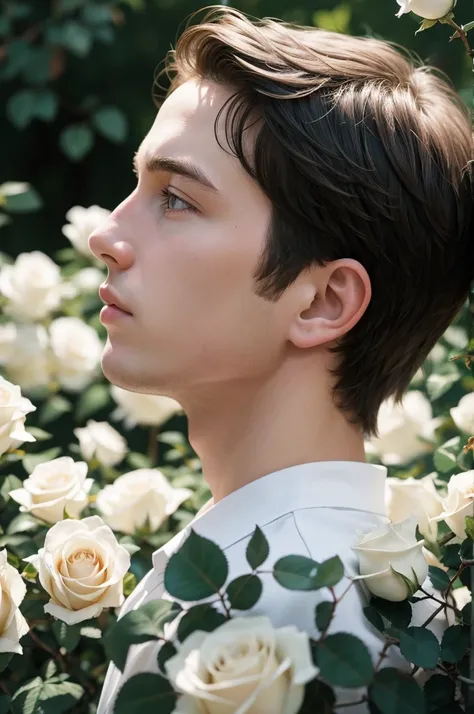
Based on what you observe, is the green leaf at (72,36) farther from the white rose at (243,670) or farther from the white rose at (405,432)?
the white rose at (243,670)

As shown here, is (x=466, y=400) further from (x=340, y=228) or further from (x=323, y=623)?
(x=323, y=623)

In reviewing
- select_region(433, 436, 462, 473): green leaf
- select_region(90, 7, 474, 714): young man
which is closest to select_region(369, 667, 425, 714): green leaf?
select_region(90, 7, 474, 714): young man

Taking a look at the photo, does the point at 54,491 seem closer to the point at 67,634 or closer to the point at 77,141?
the point at 67,634

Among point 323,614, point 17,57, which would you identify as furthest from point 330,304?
point 17,57

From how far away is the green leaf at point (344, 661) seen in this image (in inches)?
33.7

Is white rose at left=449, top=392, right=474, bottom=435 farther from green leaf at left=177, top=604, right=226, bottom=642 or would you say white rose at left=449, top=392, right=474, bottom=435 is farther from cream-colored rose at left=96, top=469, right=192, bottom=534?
green leaf at left=177, top=604, right=226, bottom=642

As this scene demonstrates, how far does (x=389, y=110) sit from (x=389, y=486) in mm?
570

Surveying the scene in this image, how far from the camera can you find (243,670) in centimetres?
85

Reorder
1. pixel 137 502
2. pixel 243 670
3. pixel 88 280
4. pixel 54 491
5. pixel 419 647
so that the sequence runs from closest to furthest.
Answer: pixel 243 670, pixel 419 647, pixel 54 491, pixel 137 502, pixel 88 280

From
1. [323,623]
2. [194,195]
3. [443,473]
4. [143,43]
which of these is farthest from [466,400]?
[143,43]

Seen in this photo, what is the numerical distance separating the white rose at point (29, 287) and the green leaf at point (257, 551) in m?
1.10

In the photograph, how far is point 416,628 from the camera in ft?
3.28

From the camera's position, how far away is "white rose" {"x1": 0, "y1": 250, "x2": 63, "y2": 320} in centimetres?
191

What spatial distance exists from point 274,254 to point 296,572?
45 centimetres
